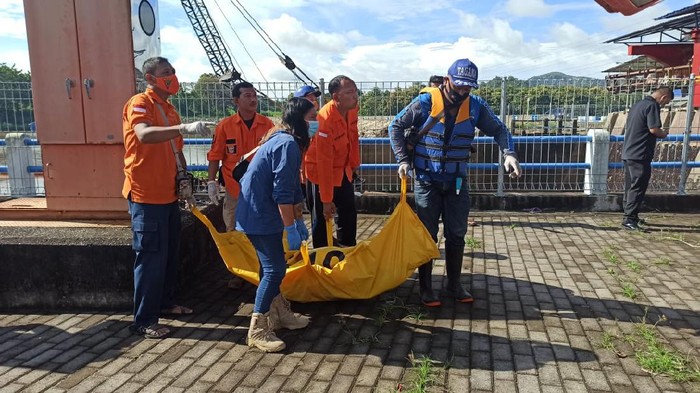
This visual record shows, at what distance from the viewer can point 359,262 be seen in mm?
3902

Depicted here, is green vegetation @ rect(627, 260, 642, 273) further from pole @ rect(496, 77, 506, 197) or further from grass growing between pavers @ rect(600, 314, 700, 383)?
pole @ rect(496, 77, 506, 197)

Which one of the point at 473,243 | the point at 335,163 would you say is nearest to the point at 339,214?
the point at 335,163

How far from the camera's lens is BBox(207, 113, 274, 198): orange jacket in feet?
14.9

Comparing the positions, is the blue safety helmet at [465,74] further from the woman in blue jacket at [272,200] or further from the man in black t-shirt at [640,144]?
the man in black t-shirt at [640,144]

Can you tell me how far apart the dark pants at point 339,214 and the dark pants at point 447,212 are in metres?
0.70

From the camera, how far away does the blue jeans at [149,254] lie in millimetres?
3518

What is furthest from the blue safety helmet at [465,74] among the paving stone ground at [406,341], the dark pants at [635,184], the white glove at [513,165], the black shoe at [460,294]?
the dark pants at [635,184]

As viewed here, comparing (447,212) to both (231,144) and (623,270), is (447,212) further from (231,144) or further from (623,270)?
(623,270)

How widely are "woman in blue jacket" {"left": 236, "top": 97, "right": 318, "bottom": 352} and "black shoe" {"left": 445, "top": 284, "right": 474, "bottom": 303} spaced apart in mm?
1592

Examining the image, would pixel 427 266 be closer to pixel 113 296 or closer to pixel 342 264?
pixel 342 264

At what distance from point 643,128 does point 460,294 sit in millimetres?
4031

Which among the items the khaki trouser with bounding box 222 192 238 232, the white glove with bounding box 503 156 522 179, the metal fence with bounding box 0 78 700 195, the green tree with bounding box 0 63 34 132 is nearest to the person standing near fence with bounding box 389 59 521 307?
the white glove with bounding box 503 156 522 179

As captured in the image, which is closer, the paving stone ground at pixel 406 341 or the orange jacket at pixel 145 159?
the paving stone ground at pixel 406 341

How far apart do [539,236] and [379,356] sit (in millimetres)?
3979
